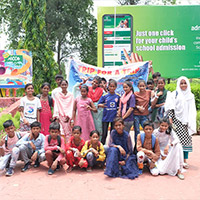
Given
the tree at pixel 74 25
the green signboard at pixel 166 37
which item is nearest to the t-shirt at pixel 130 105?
the green signboard at pixel 166 37

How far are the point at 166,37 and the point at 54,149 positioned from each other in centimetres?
712

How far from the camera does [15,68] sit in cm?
1198

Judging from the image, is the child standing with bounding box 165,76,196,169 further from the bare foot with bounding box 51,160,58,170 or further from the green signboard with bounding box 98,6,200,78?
the green signboard with bounding box 98,6,200,78

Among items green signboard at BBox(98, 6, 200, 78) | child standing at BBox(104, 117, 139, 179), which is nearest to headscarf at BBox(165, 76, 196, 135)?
child standing at BBox(104, 117, 139, 179)

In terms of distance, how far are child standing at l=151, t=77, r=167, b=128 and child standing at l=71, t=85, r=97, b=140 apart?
3.58 ft

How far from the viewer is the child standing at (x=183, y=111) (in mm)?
4645

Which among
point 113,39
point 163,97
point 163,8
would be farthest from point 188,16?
point 163,97

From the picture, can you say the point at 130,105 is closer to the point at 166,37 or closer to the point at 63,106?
the point at 63,106

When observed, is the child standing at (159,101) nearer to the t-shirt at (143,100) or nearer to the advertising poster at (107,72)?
the t-shirt at (143,100)

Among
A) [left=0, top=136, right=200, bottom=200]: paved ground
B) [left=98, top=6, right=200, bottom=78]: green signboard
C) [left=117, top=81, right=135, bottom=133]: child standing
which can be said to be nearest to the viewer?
[left=0, top=136, right=200, bottom=200]: paved ground

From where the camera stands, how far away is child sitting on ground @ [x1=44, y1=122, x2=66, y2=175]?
431 centimetres

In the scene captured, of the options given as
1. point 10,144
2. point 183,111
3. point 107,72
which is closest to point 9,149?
point 10,144

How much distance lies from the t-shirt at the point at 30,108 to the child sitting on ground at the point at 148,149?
1.91m

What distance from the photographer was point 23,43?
1353cm
